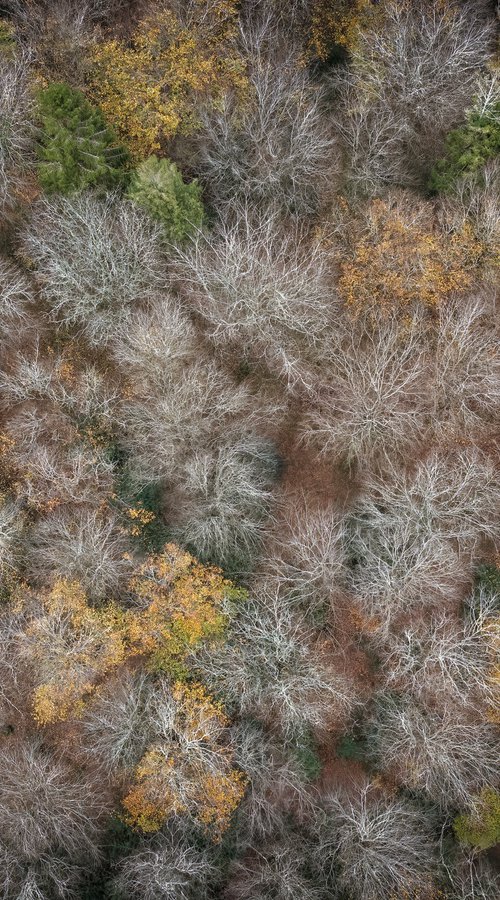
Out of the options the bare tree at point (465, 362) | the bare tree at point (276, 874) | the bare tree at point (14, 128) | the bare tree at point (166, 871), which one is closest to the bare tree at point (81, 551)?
the bare tree at point (166, 871)

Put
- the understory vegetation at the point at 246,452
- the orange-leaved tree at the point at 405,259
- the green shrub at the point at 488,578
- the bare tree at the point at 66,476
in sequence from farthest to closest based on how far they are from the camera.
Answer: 1. the bare tree at the point at 66,476
2. the green shrub at the point at 488,578
3. the orange-leaved tree at the point at 405,259
4. the understory vegetation at the point at 246,452

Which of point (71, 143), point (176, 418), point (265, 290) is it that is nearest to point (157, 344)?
point (176, 418)

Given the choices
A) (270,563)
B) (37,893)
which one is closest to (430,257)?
(270,563)

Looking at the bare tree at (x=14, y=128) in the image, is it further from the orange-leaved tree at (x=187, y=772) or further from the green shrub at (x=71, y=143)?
the orange-leaved tree at (x=187, y=772)

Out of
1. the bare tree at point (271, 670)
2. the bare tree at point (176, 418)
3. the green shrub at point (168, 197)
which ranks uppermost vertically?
the green shrub at point (168, 197)

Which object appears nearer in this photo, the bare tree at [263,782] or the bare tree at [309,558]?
the bare tree at [263,782]

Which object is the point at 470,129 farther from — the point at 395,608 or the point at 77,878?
the point at 77,878
